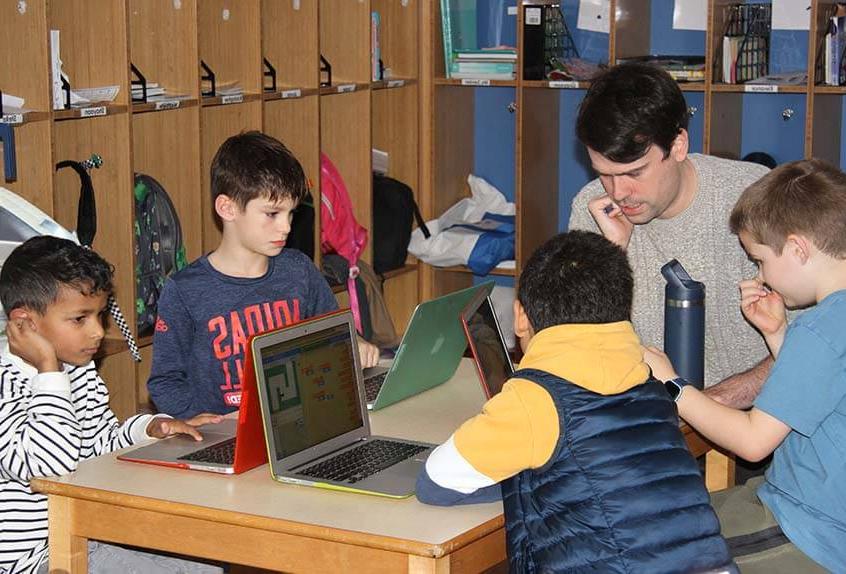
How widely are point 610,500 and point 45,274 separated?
1178mm

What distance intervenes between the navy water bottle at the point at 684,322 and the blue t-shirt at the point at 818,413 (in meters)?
0.39

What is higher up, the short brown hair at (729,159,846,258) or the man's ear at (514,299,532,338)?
the short brown hair at (729,159,846,258)

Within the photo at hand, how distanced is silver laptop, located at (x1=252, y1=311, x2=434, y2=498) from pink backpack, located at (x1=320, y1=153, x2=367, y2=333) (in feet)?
8.25

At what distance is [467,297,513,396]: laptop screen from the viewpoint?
252 centimetres

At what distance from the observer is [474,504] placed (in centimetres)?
203

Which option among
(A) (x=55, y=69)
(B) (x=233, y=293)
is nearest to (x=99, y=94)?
(A) (x=55, y=69)

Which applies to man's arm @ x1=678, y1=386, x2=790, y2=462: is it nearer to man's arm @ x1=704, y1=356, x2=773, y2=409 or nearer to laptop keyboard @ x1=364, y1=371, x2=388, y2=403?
man's arm @ x1=704, y1=356, x2=773, y2=409

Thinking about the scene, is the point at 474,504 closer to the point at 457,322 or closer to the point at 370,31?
the point at 457,322

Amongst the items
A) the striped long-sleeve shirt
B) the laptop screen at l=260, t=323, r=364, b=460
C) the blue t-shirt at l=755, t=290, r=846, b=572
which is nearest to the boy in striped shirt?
the striped long-sleeve shirt

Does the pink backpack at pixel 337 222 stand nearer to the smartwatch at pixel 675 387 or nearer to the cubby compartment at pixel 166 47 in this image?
the cubby compartment at pixel 166 47

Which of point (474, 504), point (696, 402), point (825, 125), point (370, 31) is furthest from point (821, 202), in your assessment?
point (370, 31)

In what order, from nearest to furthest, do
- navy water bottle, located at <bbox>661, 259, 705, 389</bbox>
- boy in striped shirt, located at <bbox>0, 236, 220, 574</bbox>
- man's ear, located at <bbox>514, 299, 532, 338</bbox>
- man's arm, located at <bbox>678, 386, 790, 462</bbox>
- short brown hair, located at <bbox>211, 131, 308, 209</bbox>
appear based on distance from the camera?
man's ear, located at <bbox>514, 299, 532, 338</bbox>
man's arm, located at <bbox>678, 386, 790, 462</bbox>
boy in striped shirt, located at <bbox>0, 236, 220, 574</bbox>
navy water bottle, located at <bbox>661, 259, 705, 389</bbox>
short brown hair, located at <bbox>211, 131, 308, 209</bbox>

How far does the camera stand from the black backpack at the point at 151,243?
401cm

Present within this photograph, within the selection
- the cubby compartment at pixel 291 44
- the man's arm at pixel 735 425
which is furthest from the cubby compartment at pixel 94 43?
the man's arm at pixel 735 425
